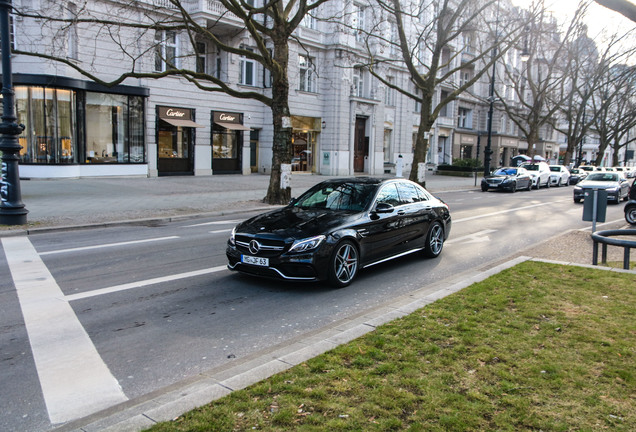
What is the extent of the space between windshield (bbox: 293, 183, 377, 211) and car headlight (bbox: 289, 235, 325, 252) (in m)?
1.25

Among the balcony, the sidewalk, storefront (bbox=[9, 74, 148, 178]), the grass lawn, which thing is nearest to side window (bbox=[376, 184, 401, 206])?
the grass lawn

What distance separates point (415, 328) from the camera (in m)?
5.00

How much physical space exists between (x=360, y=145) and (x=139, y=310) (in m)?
33.8

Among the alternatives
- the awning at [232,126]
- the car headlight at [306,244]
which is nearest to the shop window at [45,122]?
the awning at [232,126]

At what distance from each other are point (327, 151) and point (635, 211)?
76.5ft

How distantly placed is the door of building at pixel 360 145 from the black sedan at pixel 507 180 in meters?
11.6

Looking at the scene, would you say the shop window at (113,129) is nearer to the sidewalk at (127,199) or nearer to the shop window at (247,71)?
the sidewalk at (127,199)

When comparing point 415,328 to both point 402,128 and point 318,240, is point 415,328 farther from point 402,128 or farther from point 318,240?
point 402,128

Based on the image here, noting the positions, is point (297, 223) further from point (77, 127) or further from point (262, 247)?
point (77, 127)

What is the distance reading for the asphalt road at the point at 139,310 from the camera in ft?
13.4

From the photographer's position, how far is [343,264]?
7.11 metres

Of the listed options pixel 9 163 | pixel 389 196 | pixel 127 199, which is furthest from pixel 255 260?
pixel 127 199

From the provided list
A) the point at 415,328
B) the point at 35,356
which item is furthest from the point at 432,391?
the point at 35,356

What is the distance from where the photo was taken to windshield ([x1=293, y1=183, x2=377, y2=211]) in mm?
7859
